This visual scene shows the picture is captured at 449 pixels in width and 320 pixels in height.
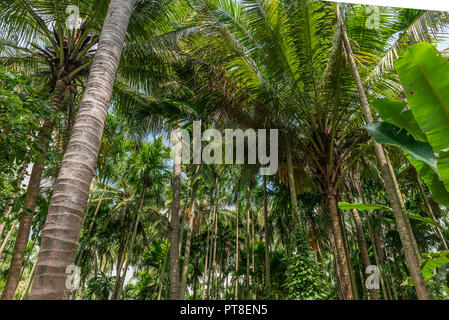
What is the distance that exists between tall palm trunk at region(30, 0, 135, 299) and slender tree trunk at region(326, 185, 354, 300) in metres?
5.13

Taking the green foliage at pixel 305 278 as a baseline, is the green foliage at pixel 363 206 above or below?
above

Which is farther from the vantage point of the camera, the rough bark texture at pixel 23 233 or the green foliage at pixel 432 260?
the rough bark texture at pixel 23 233

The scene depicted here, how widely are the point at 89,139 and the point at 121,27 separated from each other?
1.65 metres

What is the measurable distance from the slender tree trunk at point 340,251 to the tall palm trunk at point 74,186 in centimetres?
513

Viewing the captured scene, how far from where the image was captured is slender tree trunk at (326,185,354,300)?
5348 mm

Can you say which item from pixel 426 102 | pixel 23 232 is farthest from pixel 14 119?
pixel 426 102

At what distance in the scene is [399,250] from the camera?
1391 cm

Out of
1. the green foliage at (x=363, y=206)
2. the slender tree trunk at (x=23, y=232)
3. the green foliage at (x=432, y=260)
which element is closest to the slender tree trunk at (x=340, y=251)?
the green foliage at (x=432, y=260)

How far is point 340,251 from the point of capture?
558cm

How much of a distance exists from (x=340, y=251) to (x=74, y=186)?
537cm

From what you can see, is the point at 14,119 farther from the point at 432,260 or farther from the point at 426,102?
the point at 432,260

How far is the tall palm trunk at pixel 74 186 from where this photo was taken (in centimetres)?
169

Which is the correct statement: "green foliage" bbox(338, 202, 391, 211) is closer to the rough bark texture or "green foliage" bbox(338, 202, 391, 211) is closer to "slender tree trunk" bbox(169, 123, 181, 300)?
the rough bark texture

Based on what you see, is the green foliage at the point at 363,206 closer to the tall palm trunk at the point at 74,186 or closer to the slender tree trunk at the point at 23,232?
the tall palm trunk at the point at 74,186
